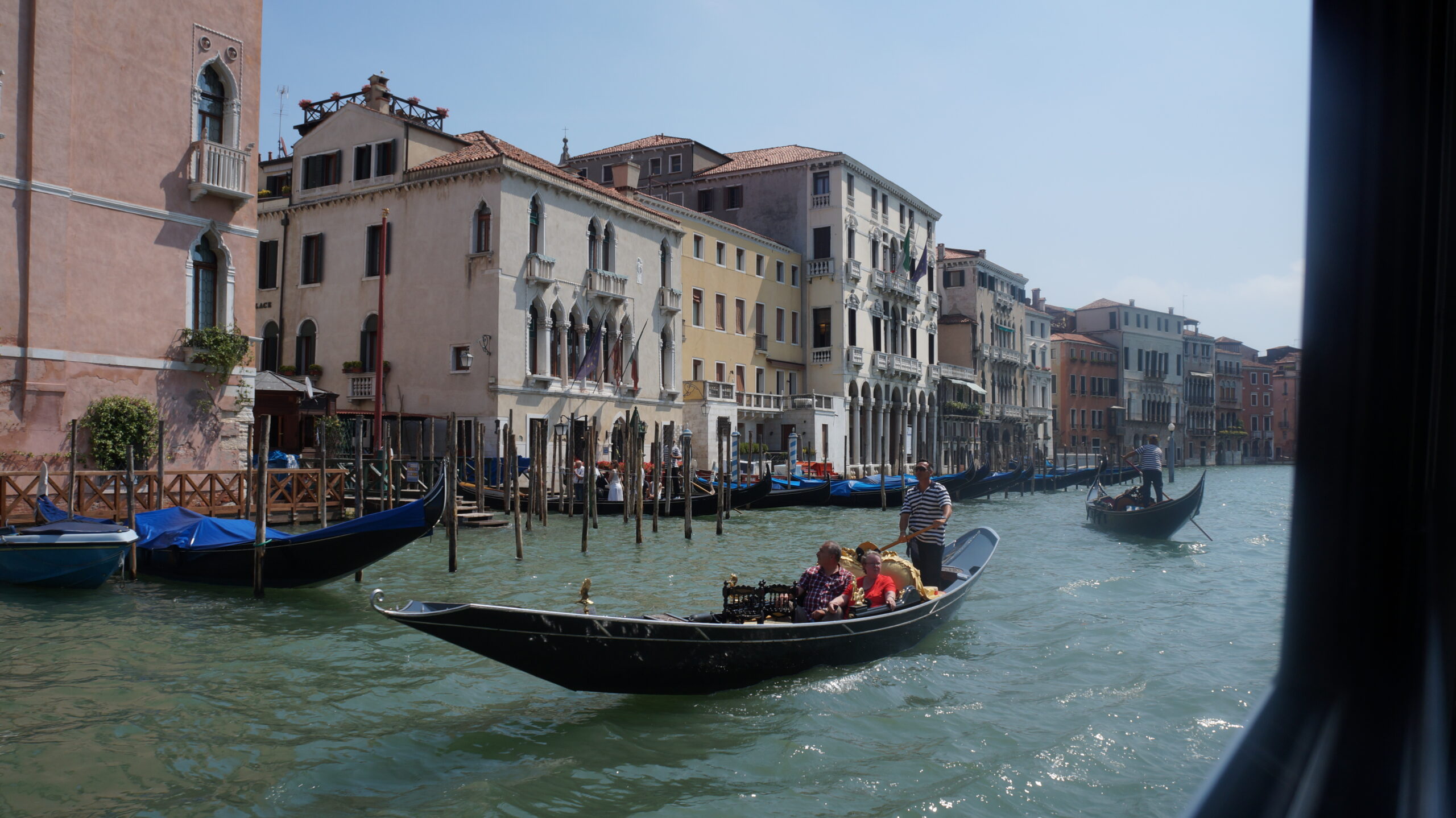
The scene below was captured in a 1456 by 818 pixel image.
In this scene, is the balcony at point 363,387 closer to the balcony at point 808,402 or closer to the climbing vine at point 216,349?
the climbing vine at point 216,349

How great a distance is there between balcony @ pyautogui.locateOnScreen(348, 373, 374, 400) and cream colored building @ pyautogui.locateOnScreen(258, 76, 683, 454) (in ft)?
0.09

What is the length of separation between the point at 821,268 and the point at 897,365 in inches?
205

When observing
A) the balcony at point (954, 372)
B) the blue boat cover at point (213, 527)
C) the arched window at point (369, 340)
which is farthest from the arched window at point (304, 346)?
the balcony at point (954, 372)

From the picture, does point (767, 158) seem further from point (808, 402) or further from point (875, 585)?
point (875, 585)

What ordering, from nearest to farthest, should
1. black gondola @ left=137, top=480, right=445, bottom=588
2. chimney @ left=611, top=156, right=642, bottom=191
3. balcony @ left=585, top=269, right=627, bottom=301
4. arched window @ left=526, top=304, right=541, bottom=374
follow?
black gondola @ left=137, top=480, right=445, bottom=588 → arched window @ left=526, top=304, right=541, bottom=374 → balcony @ left=585, top=269, right=627, bottom=301 → chimney @ left=611, top=156, right=642, bottom=191

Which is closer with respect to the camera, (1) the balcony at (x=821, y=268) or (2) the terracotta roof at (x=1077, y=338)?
(1) the balcony at (x=821, y=268)

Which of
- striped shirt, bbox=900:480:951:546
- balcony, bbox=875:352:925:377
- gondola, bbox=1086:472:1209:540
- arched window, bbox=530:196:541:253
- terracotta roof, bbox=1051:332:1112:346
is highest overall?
terracotta roof, bbox=1051:332:1112:346

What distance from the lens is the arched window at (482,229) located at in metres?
20.4

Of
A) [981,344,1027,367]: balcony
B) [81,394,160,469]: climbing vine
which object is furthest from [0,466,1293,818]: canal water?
[981,344,1027,367]: balcony

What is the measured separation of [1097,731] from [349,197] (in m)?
20.2

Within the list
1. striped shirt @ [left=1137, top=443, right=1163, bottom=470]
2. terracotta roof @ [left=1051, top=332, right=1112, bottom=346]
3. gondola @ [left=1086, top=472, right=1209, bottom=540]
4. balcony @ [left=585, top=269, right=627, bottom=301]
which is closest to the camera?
gondola @ [left=1086, top=472, right=1209, bottom=540]

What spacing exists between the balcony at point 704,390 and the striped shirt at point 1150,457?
473 inches

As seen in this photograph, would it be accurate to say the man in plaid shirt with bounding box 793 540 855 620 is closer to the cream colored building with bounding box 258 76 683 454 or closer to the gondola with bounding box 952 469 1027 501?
the cream colored building with bounding box 258 76 683 454

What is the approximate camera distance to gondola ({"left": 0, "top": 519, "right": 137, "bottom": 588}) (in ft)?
29.9
